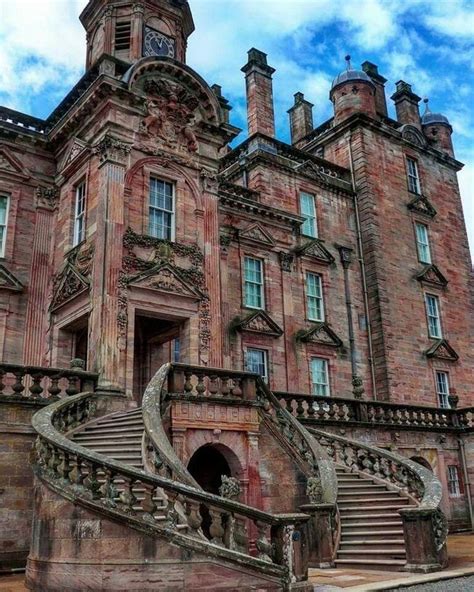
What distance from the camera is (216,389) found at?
14609mm

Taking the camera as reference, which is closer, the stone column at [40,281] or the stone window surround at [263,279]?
the stone column at [40,281]

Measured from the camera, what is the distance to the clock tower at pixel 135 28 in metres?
21.6

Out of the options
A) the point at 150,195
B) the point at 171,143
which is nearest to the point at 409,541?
the point at 150,195

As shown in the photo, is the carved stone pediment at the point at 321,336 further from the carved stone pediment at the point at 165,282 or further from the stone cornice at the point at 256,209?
the carved stone pediment at the point at 165,282

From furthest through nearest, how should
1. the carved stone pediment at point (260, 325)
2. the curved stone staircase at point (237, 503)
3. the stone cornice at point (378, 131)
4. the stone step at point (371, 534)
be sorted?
1. the stone cornice at point (378, 131)
2. the carved stone pediment at point (260, 325)
3. the stone step at point (371, 534)
4. the curved stone staircase at point (237, 503)

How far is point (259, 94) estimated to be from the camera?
27.6 metres

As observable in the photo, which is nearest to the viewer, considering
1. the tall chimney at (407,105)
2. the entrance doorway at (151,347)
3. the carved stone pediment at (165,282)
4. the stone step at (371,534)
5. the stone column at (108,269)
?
the stone step at (371,534)

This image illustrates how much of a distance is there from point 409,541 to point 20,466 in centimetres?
823

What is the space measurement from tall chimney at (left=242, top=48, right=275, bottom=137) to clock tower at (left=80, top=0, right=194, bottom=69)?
4.65m

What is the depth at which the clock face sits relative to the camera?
21.9 metres

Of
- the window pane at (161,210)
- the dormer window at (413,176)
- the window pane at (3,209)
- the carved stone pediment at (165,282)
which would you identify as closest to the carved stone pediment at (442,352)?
the dormer window at (413,176)

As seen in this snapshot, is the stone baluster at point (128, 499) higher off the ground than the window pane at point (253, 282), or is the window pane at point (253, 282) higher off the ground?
the window pane at point (253, 282)

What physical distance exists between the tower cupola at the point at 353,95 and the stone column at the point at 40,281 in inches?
631

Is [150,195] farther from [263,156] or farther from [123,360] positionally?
[263,156]
